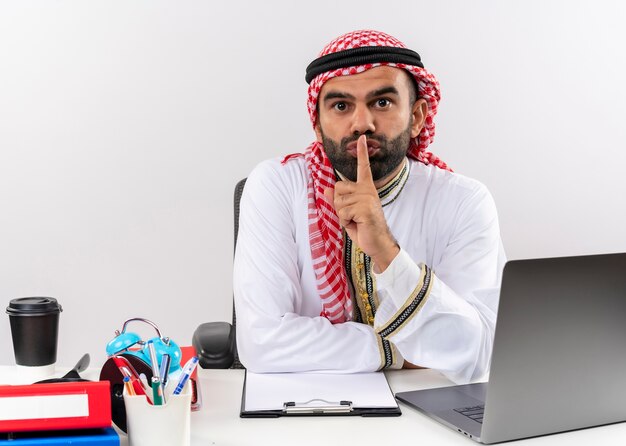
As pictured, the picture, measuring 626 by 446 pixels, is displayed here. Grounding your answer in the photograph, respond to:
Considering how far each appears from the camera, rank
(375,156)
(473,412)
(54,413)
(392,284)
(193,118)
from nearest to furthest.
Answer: (54,413), (473,412), (392,284), (375,156), (193,118)

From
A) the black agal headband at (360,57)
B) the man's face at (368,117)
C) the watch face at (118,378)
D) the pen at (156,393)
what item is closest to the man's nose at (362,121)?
the man's face at (368,117)

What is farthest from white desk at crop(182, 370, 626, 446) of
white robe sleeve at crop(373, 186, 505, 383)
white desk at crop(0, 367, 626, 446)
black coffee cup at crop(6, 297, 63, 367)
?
black coffee cup at crop(6, 297, 63, 367)

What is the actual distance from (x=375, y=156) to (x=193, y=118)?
130 cm

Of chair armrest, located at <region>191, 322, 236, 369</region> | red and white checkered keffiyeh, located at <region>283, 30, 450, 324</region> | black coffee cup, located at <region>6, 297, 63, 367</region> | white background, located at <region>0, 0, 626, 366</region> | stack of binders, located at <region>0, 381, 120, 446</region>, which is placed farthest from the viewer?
white background, located at <region>0, 0, 626, 366</region>

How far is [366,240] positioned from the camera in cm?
180

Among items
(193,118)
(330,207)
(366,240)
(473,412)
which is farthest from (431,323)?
(193,118)

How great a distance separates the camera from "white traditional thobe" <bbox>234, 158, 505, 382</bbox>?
1732 millimetres

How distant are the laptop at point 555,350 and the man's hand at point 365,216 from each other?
0.52m

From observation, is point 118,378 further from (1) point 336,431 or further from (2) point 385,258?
(2) point 385,258

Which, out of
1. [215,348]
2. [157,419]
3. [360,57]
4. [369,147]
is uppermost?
[360,57]

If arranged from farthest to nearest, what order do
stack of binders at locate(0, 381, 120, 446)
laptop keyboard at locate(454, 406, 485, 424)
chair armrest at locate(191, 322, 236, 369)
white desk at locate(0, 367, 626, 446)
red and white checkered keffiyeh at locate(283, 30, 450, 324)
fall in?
red and white checkered keffiyeh at locate(283, 30, 450, 324)
chair armrest at locate(191, 322, 236, 369)
laptop keyboard at locate(454, 406, 485, 424)
white desk at locate(0, 367, 626, 446)
stack of binders at locate(0, 381, 120, 446)

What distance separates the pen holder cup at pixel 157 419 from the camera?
1.16 metres

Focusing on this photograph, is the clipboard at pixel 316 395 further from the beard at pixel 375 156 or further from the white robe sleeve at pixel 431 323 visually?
the beard at pixel 375 156

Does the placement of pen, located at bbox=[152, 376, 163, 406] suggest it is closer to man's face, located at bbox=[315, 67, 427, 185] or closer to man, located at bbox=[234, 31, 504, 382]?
man, located at bbox=[234, 31, 504, 382]
